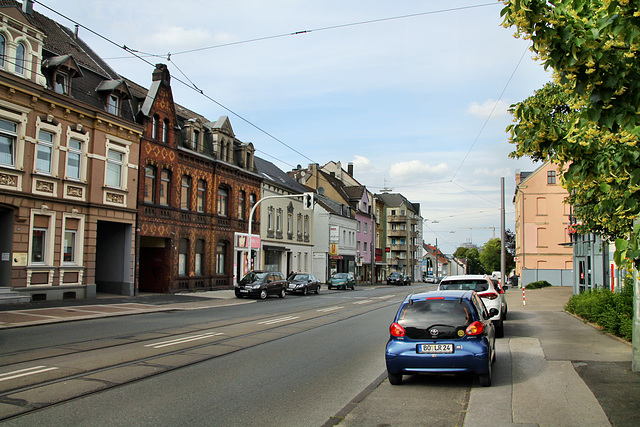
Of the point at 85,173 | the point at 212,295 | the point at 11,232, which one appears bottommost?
the point at 212,295

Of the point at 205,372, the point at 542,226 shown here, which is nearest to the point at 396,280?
the point at 542,226

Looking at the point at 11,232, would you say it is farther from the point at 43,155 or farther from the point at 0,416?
the point at 0,416

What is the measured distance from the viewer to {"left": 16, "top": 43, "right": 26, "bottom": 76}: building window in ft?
71.7

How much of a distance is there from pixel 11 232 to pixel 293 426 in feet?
63.8

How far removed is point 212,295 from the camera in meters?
31.7

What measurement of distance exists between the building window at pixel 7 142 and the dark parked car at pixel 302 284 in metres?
19.7

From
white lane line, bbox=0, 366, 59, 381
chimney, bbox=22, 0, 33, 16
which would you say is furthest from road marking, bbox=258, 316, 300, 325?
chimney, bbox=22, 0, 33, 16

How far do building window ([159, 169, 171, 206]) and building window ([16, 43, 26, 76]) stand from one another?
32.9ft

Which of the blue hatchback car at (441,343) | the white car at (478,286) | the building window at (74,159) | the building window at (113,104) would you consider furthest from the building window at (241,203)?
the blue hatchback car at (441,343)

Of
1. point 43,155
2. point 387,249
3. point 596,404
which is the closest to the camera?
point 596,404

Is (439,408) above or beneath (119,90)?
beneath

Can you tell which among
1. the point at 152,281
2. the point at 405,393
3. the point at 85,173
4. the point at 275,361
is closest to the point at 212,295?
the point at 152,281

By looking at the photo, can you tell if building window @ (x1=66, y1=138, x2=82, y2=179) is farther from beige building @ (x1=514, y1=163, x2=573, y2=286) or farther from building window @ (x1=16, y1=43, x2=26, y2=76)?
beige building @ (x1=514, y1=163, x2=573, y2=286)

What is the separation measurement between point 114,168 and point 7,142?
6122 mm
